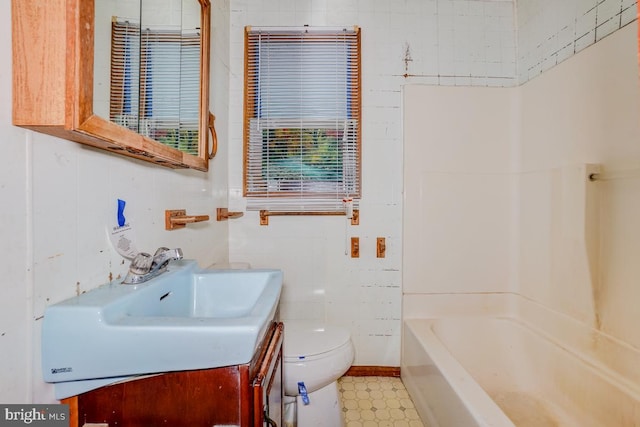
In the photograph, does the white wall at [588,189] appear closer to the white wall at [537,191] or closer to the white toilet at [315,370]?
the white wall at [537,191]

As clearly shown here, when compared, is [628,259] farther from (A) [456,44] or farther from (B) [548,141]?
(A) [456,44]

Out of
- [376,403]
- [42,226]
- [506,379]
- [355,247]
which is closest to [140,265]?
[42,226]

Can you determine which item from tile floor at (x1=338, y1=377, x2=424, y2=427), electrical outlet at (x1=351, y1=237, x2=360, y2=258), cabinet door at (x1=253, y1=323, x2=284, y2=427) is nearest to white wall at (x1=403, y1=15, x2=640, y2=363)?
electrical outlet at (x1=351, y1=237, x2=360, y2=258)

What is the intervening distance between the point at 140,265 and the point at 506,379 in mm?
2023

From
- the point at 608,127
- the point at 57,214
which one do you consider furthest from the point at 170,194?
the point at 608,127

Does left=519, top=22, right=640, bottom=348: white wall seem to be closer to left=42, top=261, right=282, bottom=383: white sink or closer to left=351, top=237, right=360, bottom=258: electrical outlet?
left=351, top=237, right=360, bottom=258: electrical outlet

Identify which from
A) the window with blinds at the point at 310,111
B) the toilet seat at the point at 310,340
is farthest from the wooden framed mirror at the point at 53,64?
the window with blinds at the point at 310,111

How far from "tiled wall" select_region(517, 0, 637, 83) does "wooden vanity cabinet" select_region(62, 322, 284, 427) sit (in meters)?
2.00

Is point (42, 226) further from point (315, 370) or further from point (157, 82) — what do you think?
point (315, 370)

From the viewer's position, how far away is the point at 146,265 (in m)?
0.82

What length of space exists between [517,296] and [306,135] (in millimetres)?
1738

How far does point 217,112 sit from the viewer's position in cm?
171

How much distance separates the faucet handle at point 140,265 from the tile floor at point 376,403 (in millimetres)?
1358

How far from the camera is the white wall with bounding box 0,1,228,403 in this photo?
1.80ft
